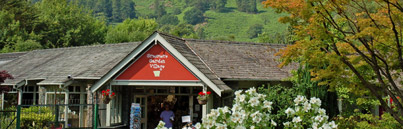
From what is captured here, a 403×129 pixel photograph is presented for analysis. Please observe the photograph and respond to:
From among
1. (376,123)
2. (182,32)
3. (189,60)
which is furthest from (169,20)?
(376,123)

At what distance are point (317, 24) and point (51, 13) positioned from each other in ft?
172

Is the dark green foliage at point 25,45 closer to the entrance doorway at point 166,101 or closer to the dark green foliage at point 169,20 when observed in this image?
the entrance doorway at point 166,101

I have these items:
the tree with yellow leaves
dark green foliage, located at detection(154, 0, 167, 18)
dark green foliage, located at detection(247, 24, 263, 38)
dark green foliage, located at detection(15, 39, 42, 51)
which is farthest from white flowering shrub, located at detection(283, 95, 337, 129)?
dark green foliage, located at detection(154, 0, 167, 18)

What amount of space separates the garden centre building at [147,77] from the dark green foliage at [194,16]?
125 metres

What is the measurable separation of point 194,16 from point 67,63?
12903 cm

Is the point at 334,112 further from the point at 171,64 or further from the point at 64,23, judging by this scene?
the point at 64,23

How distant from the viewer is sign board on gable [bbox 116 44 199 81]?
17281 millimetres

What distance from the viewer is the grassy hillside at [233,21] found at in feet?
411

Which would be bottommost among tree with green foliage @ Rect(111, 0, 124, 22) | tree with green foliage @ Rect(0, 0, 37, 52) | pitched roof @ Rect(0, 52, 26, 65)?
pitched roof @ Rect(0, 52, 26, 65)

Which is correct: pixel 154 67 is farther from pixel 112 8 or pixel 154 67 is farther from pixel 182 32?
pixel 112 8

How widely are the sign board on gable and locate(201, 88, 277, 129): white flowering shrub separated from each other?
9.24m

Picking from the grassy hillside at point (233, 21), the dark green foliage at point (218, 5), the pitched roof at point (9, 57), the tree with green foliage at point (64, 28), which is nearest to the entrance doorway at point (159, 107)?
the pitched roof at point (9, 57)

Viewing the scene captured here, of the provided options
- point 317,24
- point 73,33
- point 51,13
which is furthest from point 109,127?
point 51,13

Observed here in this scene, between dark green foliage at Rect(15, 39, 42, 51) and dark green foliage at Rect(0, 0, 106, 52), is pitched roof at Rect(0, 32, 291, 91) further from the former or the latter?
dark green foliage at Rect(0, 0, 106, 52)
